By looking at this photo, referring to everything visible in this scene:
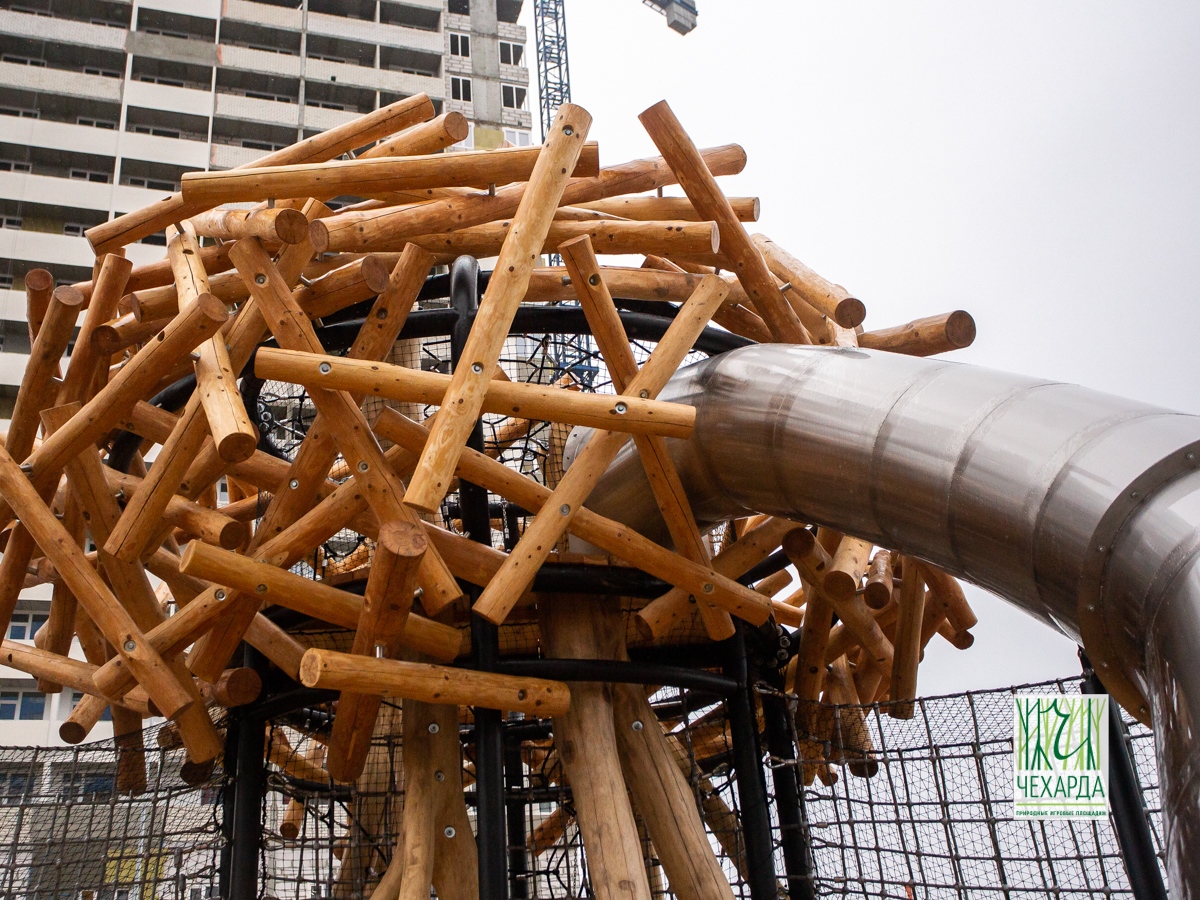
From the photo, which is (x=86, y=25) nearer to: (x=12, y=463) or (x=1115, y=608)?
(x=12, y=463)

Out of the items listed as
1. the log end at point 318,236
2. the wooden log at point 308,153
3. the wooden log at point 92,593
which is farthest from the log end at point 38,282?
the log end at point 318,236

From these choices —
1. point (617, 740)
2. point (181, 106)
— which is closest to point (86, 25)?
point (181, 106)

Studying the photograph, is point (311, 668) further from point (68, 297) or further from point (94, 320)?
point (68, 297)

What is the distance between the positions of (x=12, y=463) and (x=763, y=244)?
237 inches

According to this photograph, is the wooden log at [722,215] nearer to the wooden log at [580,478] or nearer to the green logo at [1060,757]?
the wooden log at [580,478]

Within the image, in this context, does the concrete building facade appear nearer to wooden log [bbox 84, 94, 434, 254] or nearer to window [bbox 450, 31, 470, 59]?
window [bbox 450, 31, 470, 59]

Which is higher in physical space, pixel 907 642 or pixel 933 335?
pixel 933 335

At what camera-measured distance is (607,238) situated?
6.64 metres

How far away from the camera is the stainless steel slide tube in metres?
3.46

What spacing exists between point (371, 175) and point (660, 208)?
2.26m

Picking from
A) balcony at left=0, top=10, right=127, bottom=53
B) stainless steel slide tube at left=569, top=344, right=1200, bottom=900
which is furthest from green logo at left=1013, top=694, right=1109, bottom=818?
balcony at left=0, top=10, right=127, bottom=53

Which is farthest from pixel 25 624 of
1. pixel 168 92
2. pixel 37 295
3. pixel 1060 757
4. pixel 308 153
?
pixel 1060 757

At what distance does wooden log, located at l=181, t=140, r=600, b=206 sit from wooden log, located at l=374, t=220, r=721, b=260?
0.44 meters

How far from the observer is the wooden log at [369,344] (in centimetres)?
641
